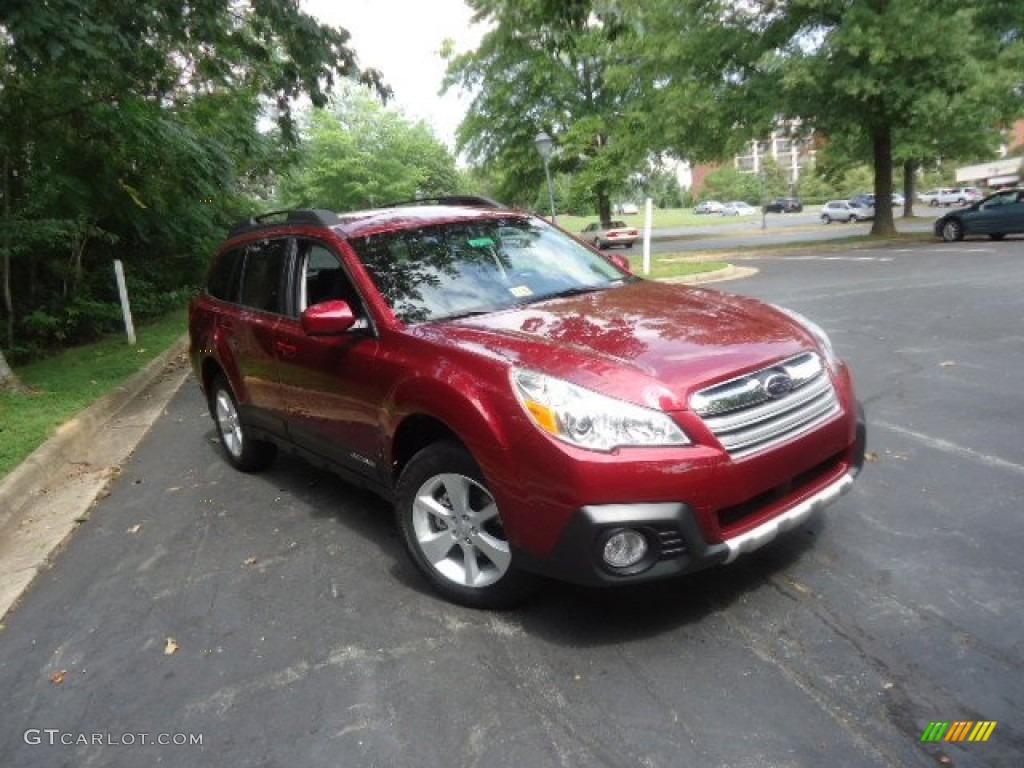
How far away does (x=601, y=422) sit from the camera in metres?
2.80

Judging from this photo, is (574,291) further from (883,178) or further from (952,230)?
(883,178)

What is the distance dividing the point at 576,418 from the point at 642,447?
0.26 m

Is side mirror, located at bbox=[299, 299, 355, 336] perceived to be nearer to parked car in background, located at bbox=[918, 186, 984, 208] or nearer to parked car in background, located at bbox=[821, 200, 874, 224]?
parked car in background, located at bbox=[821, 200, 874, 224]

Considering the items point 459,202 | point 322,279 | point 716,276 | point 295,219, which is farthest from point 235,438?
point 716,276

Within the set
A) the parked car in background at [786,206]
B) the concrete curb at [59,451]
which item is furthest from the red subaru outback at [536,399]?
the parked car in background at [786,206]

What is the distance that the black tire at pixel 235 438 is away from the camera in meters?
5.48

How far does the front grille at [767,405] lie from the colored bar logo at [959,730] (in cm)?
102

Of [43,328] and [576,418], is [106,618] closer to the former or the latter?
[576,418]

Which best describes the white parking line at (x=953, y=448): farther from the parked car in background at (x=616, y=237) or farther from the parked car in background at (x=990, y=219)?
the parked car in background at (x=616, y=237)

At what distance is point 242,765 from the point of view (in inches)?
102

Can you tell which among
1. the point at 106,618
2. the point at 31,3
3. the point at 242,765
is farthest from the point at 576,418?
the point at 31,3

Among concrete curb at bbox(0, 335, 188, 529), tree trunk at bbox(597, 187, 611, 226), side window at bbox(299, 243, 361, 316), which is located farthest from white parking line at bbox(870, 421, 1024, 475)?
tree trunk at bbox(597, 187, 611, 226)

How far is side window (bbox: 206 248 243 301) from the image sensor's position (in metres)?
5.41

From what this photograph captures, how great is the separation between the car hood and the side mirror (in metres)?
0.38
